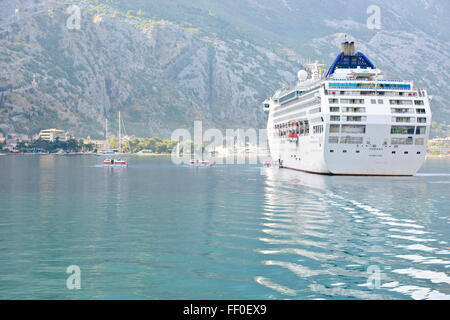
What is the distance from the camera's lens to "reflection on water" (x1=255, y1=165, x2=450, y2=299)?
22.0 metres

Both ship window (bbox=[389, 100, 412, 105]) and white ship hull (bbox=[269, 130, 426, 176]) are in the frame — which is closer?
white ship hull (bbox=[269, 130, 426, 176])

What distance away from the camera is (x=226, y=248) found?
2956 cm

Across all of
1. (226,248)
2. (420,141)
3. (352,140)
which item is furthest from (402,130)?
(226,248)

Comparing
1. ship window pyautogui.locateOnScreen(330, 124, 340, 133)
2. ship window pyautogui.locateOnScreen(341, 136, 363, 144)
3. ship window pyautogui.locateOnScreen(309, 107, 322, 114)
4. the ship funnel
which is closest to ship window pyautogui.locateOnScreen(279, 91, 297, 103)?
the ship funnel

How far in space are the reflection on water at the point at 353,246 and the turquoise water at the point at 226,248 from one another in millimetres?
78

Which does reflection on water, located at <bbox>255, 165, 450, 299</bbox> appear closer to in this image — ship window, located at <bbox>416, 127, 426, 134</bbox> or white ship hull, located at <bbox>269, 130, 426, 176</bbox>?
white ship hull, located at <bbox>269, 130, 426, 176</bbox>

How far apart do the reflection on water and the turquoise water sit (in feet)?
0.25

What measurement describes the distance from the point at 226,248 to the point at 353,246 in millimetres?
7315

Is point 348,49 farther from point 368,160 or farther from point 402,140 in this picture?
point 368,160

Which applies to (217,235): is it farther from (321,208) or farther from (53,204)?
(53,204)
